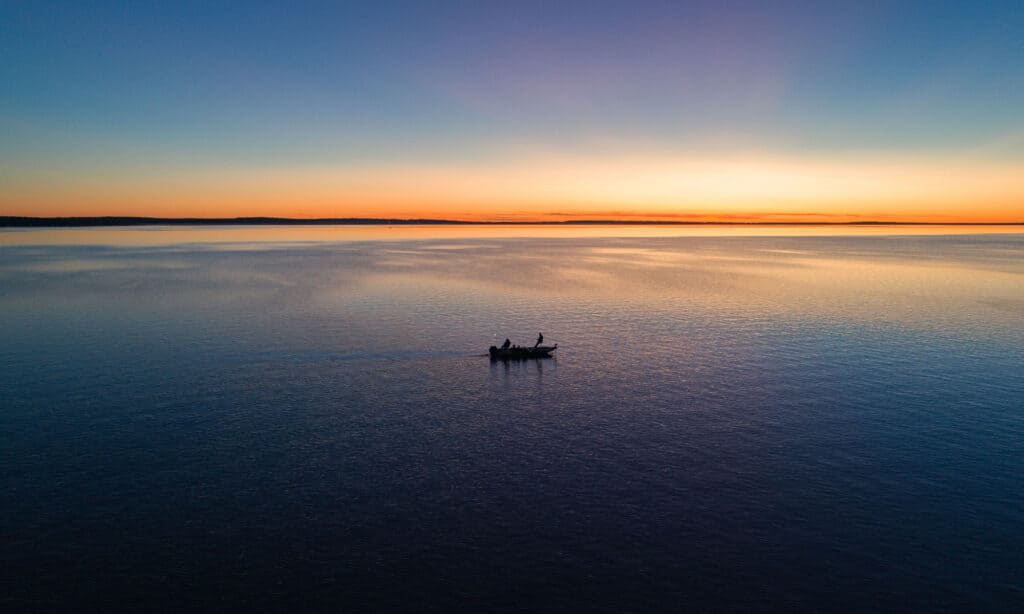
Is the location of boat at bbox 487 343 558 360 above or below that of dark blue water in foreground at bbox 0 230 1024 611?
above

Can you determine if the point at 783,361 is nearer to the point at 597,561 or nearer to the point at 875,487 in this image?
the point at 875,487

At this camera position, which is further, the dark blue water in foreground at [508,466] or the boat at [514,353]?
the boat at [514,353]

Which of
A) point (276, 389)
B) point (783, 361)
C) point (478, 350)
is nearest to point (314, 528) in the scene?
point (276, 389)

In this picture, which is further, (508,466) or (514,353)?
(514,353)

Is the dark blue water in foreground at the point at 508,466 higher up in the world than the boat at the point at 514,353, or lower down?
lower down

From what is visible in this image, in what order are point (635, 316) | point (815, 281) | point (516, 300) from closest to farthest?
point (635, 316), point (516, 300), point (815, 281)

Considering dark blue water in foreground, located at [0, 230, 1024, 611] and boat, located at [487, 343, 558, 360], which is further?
boat, located at [487, 343, 558, 360]

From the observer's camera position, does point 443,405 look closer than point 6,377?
Yes

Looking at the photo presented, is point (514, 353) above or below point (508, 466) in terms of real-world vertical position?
above
